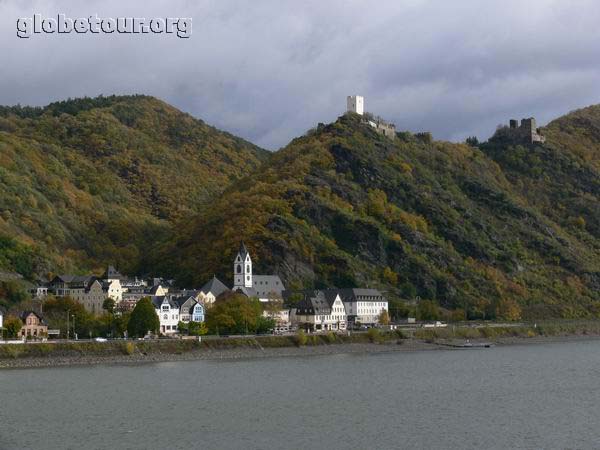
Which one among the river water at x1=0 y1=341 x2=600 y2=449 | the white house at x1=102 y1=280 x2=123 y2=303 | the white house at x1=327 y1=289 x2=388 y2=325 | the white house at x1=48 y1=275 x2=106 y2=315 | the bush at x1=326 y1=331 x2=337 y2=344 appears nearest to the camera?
the river water at x1=0 y1=341 x2=600 y2=449

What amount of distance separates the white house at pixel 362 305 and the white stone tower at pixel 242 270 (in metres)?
10.2

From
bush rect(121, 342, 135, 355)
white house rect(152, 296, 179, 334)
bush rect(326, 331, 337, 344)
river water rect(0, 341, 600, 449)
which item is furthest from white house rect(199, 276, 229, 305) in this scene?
river water rect(0, 341, 600, 449)

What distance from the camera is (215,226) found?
486 feet

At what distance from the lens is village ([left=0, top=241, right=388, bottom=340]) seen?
112188 millimetres

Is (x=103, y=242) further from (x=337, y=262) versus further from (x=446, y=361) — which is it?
(x=446, y=361)

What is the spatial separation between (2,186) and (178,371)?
92.1 meters

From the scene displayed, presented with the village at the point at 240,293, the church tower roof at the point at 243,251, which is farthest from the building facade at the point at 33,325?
the church tower roof at the point at 243,251

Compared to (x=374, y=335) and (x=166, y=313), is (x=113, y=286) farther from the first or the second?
(x=374, y=335)

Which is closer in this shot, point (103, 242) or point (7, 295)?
point (7, 295)

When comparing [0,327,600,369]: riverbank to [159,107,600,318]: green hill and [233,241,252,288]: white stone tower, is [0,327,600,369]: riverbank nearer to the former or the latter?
[159,107,600,318]: green hill

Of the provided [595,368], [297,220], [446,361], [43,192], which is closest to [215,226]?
[297,220]

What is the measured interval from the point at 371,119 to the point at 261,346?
9173cm

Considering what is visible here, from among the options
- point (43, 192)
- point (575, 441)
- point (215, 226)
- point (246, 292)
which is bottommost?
point (575, 441)

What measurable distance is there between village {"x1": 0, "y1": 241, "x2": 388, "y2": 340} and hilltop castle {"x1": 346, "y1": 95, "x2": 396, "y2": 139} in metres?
59.0
